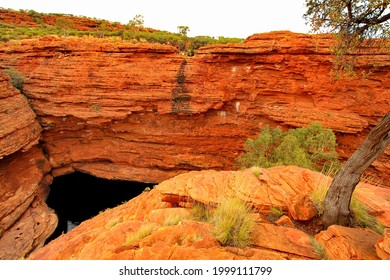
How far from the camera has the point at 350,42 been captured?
3.20 m

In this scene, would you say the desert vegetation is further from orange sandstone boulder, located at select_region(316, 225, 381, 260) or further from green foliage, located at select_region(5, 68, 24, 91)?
orange sandstone boulder, located at select_region(316, 225, 381, 260)

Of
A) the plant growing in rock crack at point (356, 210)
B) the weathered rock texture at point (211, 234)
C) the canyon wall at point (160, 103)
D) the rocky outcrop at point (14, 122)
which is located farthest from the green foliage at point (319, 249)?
the rocky outcrop at point (14, 122)

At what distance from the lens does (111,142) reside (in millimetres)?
13273

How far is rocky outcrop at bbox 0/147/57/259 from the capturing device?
8438mm

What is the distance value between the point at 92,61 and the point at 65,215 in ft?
27.2

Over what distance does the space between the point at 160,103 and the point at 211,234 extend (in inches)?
406

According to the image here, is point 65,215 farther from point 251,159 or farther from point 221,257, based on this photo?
point 221,257

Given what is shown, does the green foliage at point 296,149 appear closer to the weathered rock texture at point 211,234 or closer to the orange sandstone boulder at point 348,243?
the weathered rock texture at point 211,234

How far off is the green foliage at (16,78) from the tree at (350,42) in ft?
46.3

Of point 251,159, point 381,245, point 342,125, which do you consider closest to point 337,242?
point 381,245

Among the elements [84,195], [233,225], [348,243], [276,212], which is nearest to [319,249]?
[348,243]

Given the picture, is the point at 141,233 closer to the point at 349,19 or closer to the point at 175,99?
the point at 349,19

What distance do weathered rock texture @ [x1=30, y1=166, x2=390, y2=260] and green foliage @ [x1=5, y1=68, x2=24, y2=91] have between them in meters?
11.6

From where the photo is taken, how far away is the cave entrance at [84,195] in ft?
40.3
